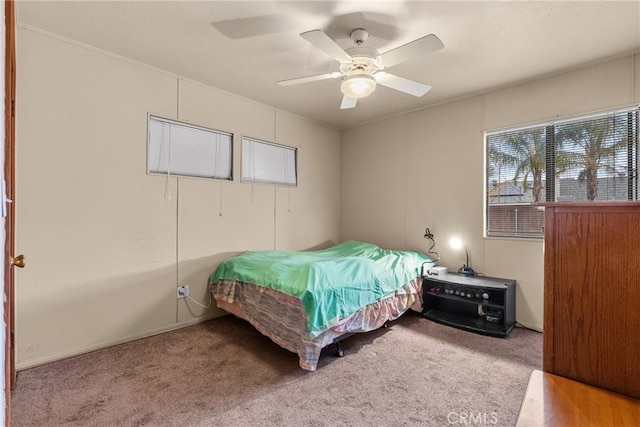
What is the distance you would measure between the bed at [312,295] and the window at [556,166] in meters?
1.11

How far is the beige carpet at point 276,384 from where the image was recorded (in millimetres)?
1656

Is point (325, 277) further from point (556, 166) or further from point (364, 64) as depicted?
point (556, 166)

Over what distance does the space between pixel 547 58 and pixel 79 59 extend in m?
3.95

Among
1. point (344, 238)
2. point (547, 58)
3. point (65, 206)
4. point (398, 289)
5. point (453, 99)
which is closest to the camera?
point (65, 206)

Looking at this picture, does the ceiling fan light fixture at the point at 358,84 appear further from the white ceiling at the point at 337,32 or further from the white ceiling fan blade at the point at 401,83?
the white ceiling at the point at 337,32

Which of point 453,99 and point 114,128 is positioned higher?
point 453,99

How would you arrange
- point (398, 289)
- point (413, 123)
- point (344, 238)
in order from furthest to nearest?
point (344, 238) → point (413, 123) → point (398, 289)

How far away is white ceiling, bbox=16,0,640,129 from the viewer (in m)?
1.96

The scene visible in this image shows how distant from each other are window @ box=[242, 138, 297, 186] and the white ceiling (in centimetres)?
83

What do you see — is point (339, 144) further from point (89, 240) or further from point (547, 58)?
point (89, 240)

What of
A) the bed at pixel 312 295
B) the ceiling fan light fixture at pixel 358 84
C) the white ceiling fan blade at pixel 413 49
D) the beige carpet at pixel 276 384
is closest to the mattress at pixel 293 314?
the bed at pixel 312 295

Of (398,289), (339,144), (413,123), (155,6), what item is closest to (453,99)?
(413,123)

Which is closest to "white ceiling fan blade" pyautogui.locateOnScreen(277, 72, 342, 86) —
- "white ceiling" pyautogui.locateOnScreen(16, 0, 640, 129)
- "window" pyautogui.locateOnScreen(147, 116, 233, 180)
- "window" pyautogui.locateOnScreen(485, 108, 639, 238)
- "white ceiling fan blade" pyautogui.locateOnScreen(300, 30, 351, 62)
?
"white ceiling fan blade" pyautogui.locateOnScreen(300, 30, 351, 62)

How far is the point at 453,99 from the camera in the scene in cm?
344
